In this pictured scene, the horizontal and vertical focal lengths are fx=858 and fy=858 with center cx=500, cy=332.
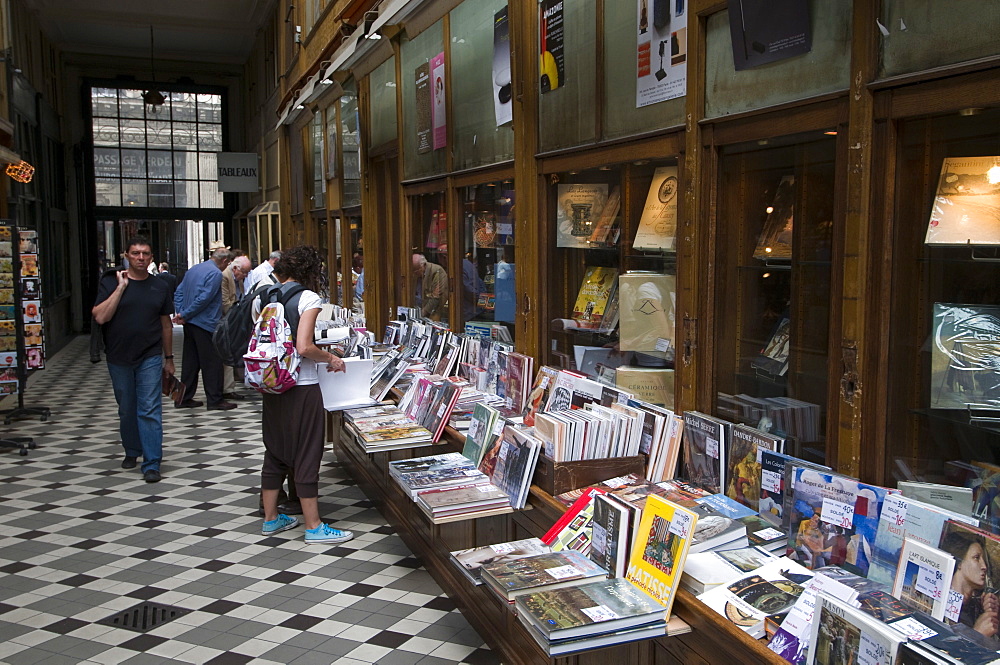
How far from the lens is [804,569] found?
241 cm

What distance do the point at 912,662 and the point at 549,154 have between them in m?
2.98

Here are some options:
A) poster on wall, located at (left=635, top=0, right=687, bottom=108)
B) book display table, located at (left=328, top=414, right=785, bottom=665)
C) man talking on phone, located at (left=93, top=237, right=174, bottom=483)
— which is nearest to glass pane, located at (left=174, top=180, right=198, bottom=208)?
man talking on phone, located at (left=93, top=237, right=174, bottom=483)

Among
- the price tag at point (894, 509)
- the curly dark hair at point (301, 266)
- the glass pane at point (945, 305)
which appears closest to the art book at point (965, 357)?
the glass pane at point (945, 305)

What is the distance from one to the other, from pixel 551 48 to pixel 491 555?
2.48 m

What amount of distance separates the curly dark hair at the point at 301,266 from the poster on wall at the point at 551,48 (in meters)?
1.54

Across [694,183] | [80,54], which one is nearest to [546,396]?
[694,183]

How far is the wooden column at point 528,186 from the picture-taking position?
4332mm

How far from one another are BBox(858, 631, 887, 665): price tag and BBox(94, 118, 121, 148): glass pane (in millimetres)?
20660

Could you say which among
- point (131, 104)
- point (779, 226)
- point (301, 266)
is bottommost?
point (301, 266)

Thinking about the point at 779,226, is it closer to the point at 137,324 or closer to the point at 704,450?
the point at 704,450

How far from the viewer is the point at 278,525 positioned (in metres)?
5.04

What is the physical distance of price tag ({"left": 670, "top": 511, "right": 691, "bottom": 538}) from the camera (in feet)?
7.75

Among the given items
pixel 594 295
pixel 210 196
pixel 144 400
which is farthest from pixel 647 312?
pixel 210 196

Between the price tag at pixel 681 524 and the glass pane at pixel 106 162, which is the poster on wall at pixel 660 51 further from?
the glass pane at pixel 106 162
